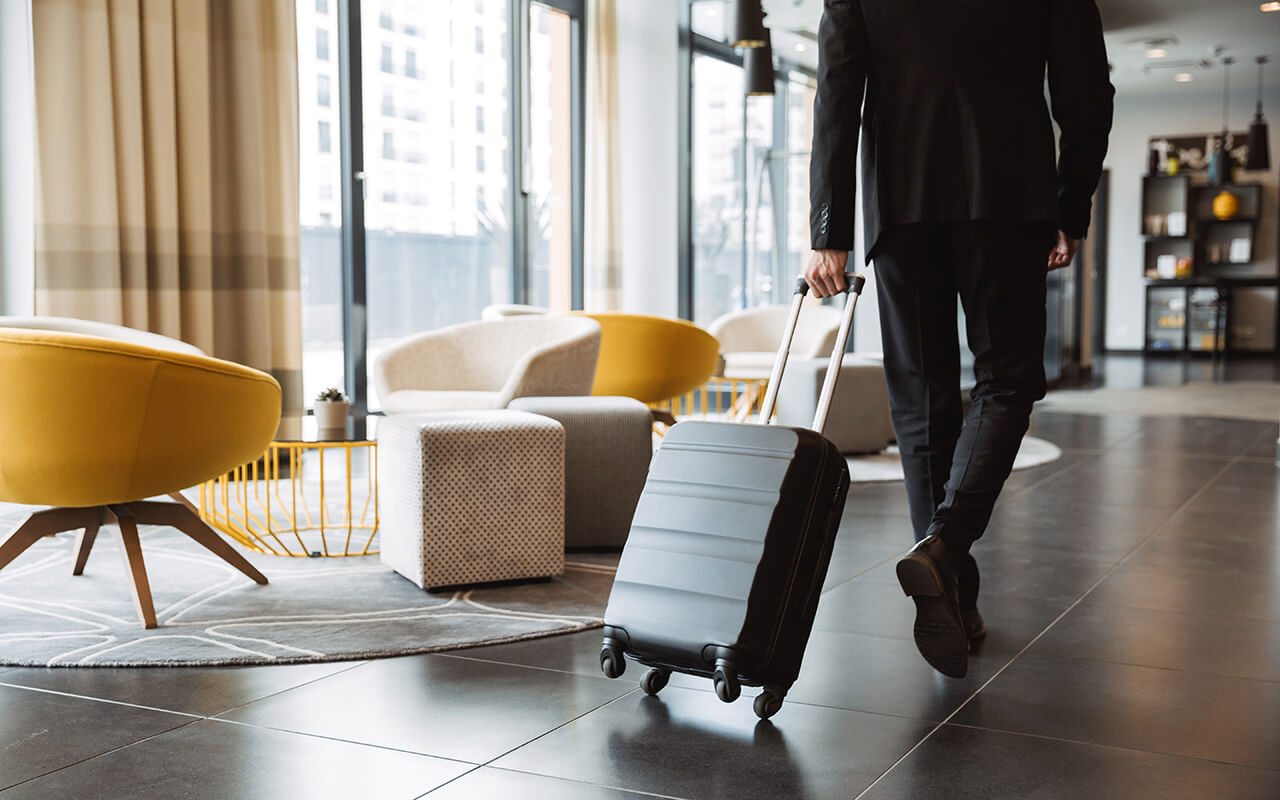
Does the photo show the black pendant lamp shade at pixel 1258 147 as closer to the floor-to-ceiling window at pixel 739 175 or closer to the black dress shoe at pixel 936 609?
the floor-to-ceiling window at pixel 739 175

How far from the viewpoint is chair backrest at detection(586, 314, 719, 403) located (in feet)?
16.8

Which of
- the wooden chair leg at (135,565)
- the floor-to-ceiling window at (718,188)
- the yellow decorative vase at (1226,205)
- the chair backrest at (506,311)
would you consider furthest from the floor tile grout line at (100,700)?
the yellow decorative vase at (1226,205)

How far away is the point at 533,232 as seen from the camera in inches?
290

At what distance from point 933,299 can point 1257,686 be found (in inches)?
33.3

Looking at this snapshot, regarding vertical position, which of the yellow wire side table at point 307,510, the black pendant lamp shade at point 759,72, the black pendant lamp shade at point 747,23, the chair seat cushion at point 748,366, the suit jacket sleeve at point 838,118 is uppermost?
the black pendant lamp shade at point 747,23

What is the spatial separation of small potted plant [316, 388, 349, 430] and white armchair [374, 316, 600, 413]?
1.26 feet

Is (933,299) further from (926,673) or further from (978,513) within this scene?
(926,673)

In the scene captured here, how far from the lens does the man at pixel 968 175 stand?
210 centimetres

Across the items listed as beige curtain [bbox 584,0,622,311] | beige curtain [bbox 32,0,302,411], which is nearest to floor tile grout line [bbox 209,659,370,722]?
beige curtain [bbox 32,0,302,411]

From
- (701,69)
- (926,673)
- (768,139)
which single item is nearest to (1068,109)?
(926,673)

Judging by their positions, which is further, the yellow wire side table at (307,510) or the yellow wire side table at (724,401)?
the yellow wire side table at (724,401)

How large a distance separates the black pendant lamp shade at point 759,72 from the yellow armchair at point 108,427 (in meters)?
4.54

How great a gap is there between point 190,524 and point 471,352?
1.70m

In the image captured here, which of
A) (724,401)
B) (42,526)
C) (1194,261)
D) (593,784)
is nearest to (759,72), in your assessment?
(724,401)
